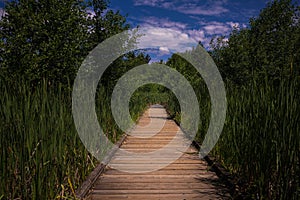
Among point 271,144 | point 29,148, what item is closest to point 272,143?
point 271,144

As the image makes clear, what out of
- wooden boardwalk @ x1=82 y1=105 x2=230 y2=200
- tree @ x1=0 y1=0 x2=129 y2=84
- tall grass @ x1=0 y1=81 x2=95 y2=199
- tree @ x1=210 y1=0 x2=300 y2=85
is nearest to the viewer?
tall grass @ x1=0 y1=81 x2=95 y2=199

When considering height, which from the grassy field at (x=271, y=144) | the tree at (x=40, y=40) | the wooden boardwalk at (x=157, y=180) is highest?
the tree at (x=40, y=40)

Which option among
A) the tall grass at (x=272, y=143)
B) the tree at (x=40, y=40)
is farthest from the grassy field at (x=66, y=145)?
the tree at (x=40, y=40)

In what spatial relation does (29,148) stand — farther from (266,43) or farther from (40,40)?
(266,43)

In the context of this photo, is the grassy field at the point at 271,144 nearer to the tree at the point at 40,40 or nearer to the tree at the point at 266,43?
the tree at the point at 40,40

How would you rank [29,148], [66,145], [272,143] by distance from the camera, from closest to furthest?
[29,148] < [272,143] < [66,145]

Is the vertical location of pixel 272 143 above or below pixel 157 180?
above

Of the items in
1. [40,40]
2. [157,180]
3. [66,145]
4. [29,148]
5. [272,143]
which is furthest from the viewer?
[40,40]

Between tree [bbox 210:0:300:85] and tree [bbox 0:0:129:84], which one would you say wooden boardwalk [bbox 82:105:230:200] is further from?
tree [bbox 210:0:300:85]

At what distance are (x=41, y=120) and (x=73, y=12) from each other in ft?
14.1

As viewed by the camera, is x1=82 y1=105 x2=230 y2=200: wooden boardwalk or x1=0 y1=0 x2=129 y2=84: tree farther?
x1=0 y1=0 x2=129 y2=84: tree

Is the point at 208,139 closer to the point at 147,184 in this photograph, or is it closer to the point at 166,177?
the point at 166,177

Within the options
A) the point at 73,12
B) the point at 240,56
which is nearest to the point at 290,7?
the point at 240,56

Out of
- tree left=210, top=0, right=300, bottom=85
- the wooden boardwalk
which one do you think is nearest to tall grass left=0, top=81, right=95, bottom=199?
the wooden boardwalk
